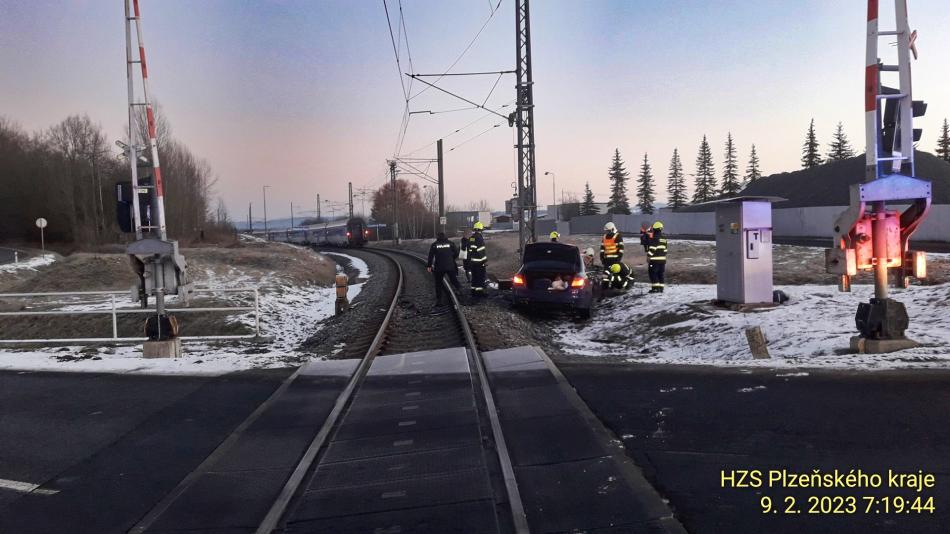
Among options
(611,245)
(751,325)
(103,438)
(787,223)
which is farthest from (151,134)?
(787,223)

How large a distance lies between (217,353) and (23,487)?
27.0 feet

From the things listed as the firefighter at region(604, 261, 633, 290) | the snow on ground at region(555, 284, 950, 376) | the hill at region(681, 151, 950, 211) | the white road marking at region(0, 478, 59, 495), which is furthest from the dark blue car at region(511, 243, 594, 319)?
the hill at region(681, 151, 950, 211)

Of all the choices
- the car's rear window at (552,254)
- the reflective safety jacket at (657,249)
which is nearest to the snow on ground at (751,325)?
the reflective safety jacket at (657,249)

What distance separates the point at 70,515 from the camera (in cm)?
527

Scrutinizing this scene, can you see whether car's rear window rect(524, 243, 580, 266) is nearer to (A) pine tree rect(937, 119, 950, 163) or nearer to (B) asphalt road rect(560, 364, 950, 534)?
(B) asphalt road rect(560, 364, 950, 534)

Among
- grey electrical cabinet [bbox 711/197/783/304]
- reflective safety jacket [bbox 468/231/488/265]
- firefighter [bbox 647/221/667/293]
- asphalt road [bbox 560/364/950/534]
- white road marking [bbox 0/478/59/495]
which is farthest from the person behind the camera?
reflective safety jacket [bbox 468/231/488/265]

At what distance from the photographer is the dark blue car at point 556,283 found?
16844 mm

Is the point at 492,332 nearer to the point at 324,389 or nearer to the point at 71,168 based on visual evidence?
the point at 324,389

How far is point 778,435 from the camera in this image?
6246 mm

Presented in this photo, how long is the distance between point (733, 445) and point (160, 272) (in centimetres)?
1003

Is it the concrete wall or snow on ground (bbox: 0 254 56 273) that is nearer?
the concrete wall

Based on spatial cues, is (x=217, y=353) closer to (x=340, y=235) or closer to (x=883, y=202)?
(x=883, y=202)

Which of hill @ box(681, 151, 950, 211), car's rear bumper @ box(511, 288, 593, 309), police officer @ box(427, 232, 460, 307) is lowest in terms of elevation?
car's rear bumper @ box(511, 288, 593, 309)

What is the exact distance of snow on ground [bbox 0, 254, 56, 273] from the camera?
46.4 metres
